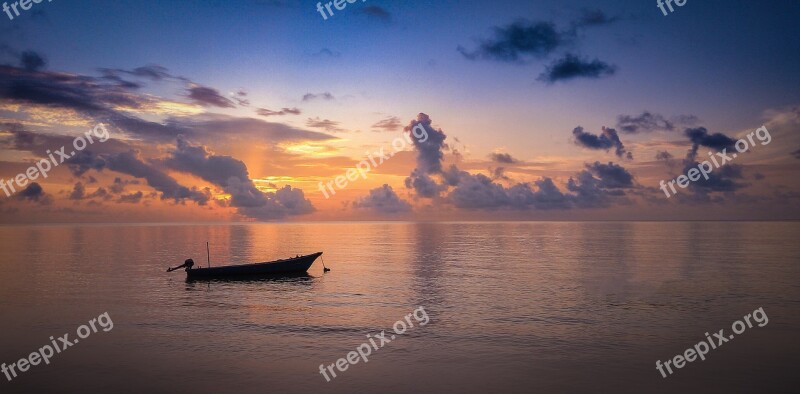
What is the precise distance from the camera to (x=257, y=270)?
6112 cm

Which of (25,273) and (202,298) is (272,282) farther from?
(25,273)

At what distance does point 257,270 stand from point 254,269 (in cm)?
42

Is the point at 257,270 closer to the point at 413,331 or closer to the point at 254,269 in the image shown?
the point at 254,269

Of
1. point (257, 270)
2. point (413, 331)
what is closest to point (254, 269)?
point (257, 270)

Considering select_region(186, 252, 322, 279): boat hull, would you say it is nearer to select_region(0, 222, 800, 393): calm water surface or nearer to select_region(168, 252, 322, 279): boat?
select_region(168, 252, 322, 279): boat

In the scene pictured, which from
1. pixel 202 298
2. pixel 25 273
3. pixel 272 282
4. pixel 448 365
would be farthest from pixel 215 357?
pixel 25 273

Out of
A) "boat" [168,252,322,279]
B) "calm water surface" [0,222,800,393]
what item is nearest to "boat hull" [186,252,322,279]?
"boat" [168,252,322,279]

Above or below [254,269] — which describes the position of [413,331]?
below

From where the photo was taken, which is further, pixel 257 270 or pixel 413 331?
pixel 257 270

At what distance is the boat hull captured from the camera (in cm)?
5888

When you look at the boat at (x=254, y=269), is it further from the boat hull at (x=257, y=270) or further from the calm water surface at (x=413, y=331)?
the calm water surface at (x=413, y=331)

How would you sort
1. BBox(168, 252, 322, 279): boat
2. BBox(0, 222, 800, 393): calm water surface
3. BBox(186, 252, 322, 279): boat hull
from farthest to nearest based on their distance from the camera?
BBox(186, 252, 322, 279): boat hull, BBox(168, 252, 322, 279): boat, BBox(0, 222, 800, 393): calm water surface

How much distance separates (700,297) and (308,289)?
37.7 m

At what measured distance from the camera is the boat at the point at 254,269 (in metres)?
58.7
